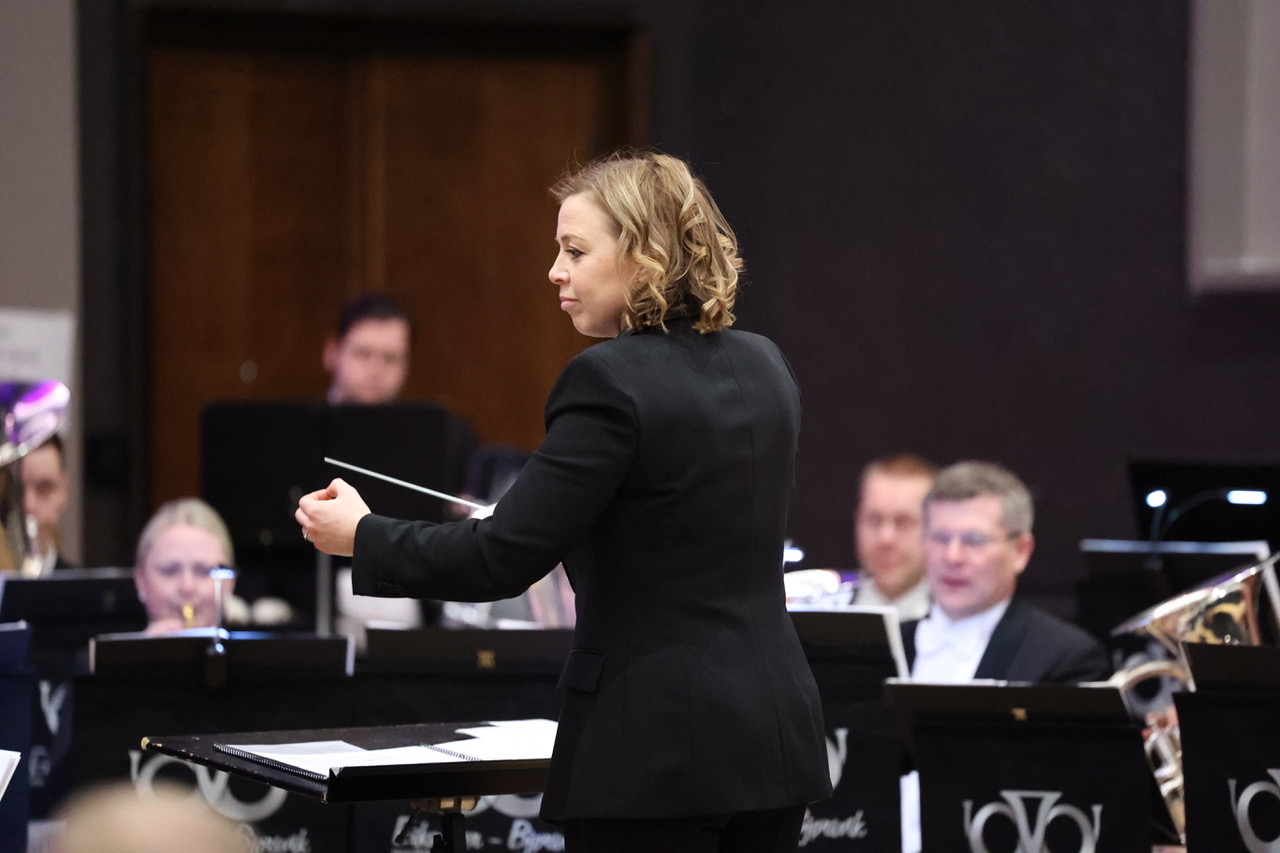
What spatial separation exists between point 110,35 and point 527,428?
6.64ft

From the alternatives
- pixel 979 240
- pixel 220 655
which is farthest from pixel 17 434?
pixel 979 240

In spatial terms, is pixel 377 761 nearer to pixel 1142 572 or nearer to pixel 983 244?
pixel 1142 572

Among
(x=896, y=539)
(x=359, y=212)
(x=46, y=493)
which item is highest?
(x=359, y=212)

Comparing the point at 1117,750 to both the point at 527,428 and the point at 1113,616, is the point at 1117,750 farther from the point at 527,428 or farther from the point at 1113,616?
the point at 527,428

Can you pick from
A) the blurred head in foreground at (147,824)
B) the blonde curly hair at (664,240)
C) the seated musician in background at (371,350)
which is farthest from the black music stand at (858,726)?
the seated musician in background at (371,350)

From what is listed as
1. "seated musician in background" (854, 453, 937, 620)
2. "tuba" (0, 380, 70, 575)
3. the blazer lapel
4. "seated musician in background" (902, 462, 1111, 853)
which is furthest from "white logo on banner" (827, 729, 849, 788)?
"tuba" (0, 380, 70, 575)

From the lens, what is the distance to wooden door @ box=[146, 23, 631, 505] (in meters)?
5.95

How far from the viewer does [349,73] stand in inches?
240

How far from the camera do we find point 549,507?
1.86 meters

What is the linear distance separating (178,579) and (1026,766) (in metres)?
2.10

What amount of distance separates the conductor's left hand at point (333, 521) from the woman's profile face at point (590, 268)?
1.16 ft

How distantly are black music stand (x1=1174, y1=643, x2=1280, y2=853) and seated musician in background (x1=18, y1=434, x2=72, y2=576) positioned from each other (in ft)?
10.1

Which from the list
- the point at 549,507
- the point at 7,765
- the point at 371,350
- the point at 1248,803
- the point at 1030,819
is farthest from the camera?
the point at 371,350

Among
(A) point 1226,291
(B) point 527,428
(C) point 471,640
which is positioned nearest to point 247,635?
(C) point 471,640
